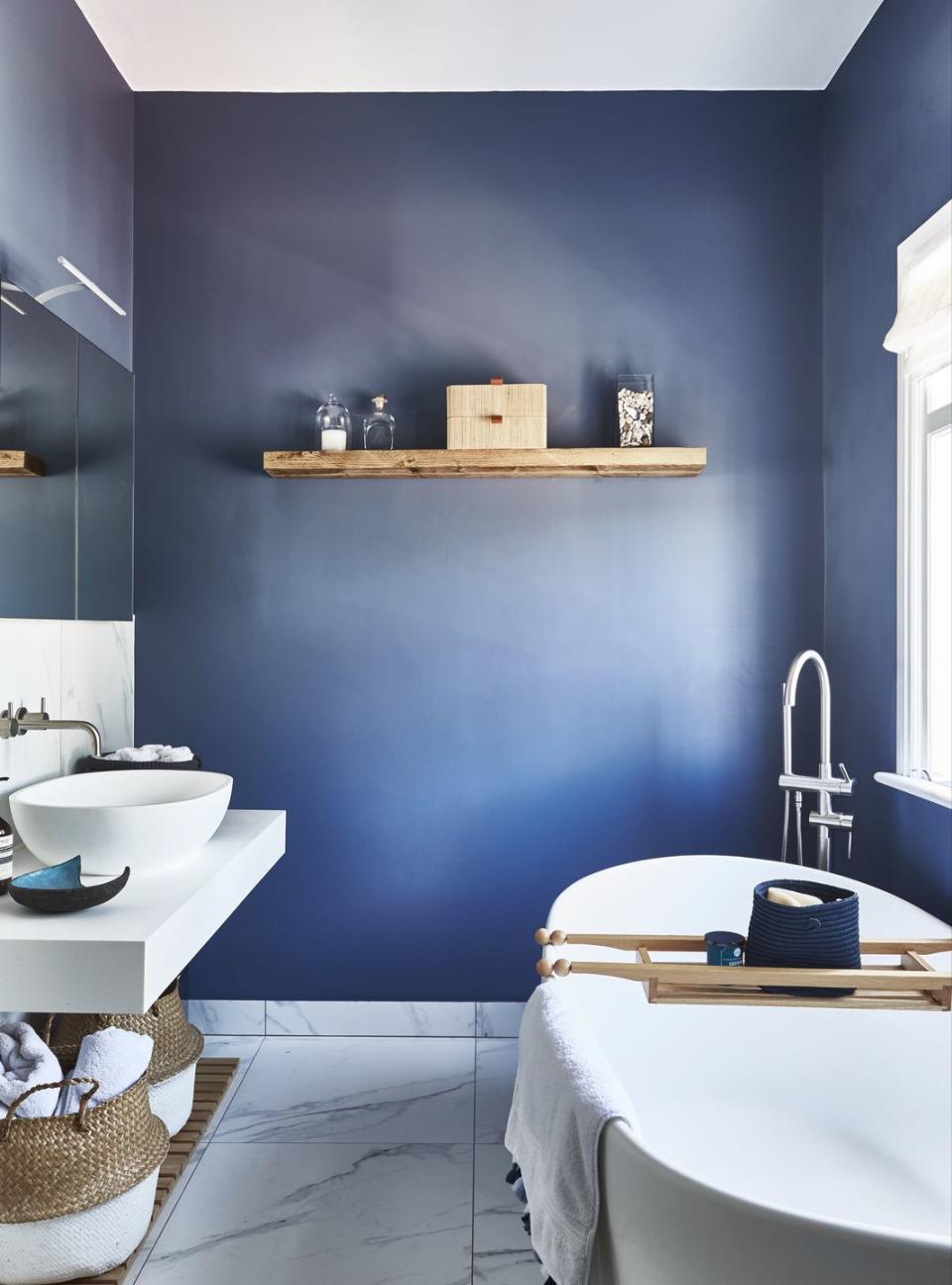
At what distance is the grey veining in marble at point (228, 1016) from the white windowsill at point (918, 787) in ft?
6.57

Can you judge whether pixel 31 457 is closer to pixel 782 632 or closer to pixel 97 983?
pixel 97 983

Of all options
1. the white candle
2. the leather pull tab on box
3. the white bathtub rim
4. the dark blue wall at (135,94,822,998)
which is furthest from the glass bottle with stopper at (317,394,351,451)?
the white bathtub rim

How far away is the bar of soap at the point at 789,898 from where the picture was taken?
1.78 metres

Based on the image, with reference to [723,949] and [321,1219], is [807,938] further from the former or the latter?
[321,1219]

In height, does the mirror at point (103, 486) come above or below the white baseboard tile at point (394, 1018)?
above

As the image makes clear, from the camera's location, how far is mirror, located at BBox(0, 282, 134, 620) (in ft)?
7.11

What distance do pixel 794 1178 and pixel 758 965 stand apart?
20.3 inches

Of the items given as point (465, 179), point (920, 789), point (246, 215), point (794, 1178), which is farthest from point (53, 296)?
point (794, 1178)

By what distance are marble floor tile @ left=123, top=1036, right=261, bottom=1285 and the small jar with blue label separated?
134 centimetres

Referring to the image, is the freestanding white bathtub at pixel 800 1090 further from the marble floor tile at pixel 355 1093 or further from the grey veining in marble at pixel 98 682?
the grey veining in marble at pixel 98 682

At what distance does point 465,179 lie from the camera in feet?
9.87

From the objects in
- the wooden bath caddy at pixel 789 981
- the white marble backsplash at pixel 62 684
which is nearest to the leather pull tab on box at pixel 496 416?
the white marble backsplash at pixel 62 684

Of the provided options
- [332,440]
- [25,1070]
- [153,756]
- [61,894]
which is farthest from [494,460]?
[25,1070]

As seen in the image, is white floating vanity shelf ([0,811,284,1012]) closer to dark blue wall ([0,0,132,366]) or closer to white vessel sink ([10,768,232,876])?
white vessel sink ([10,768,232,876])
